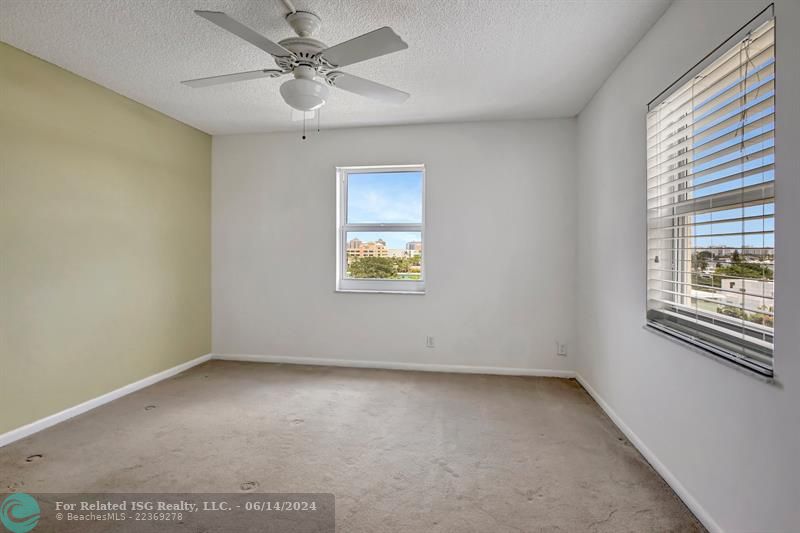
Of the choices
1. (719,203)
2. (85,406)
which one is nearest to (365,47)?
(719,203)

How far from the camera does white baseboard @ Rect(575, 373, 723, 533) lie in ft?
5.58

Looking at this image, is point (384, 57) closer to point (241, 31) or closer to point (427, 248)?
point (241, 31)

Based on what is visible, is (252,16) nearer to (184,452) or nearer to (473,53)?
(473,53)

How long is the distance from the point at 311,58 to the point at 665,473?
2839 mm

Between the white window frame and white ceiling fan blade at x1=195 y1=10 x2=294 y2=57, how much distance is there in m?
2.19

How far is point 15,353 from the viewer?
8.27ft

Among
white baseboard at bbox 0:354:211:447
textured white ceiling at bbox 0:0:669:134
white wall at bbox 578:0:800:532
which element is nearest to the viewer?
white wall at bbox 578:0:800:532

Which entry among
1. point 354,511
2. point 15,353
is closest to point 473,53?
point 354,511

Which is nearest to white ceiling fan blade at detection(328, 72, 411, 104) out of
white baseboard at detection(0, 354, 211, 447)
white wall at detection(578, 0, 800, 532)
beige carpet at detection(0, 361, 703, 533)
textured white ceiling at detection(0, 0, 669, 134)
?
textured white ceiling at detection(0, 0, 669, 134)

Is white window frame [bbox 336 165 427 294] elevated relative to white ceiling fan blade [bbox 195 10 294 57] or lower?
lower

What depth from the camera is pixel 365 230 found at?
425cm

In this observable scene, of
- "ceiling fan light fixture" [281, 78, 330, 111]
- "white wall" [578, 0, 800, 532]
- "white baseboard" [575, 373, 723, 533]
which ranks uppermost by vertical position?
"ceiling fan light fixture" [281, 78, 330, 111]

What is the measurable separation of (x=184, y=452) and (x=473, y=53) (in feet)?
9.92

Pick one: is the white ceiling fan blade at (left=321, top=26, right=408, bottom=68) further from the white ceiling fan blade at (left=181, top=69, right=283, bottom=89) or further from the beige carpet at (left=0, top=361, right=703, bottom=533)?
the beige carpet at (left=0, top=361, right=703, bottom=533)
